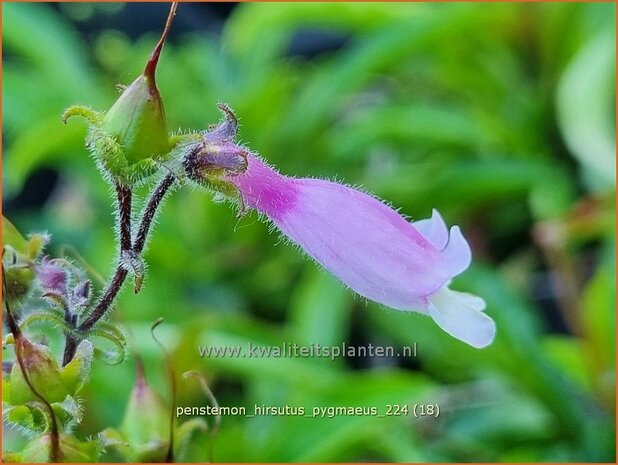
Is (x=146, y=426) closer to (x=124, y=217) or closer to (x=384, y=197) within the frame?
(x=124, y=217)

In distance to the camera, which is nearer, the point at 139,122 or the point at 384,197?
the point at 139,122

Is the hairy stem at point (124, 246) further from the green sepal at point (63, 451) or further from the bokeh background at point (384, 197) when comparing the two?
the bokeh background at point (384, 197)

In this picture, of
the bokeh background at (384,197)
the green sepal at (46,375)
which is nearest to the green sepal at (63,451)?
the green sepal at (46,375)

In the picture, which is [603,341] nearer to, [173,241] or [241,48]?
[173,241]

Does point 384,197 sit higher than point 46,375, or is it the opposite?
point 384,197

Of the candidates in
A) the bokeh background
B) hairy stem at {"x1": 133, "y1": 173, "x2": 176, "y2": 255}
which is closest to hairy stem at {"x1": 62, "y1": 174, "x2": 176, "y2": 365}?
hairy stem at {"x1": 133, "y1": 173, "x2": 176, "y2": 255}

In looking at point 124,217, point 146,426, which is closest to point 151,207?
point 124,217
